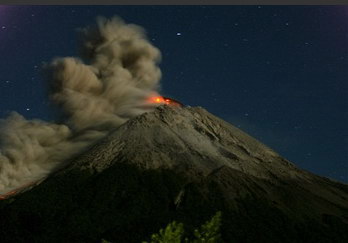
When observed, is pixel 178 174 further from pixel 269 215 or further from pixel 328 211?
pixel 328 211

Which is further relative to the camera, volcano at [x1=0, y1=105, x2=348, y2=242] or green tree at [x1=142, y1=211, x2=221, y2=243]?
volcano at [x1=0, y1=105, x2=348, y2=242]

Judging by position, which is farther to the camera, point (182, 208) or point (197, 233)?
point (182, 208)

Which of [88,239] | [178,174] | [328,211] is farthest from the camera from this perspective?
[178,174]

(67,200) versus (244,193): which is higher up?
(244,193)

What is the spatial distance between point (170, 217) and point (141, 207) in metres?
20.0

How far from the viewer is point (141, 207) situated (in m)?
188

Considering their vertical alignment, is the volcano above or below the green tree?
above

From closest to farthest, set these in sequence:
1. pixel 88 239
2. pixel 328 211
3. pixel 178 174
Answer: pixel 88 239
pixel 328 211
pixel 178 174

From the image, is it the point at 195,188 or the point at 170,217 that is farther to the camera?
the point at 195,188

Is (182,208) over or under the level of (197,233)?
over

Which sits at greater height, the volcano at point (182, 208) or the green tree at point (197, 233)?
the volcano at point (182, 208)

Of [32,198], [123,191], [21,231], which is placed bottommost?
[21,231]

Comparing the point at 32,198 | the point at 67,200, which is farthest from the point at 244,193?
the point at 32,198

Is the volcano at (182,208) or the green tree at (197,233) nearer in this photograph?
the green tree at (197,233)
